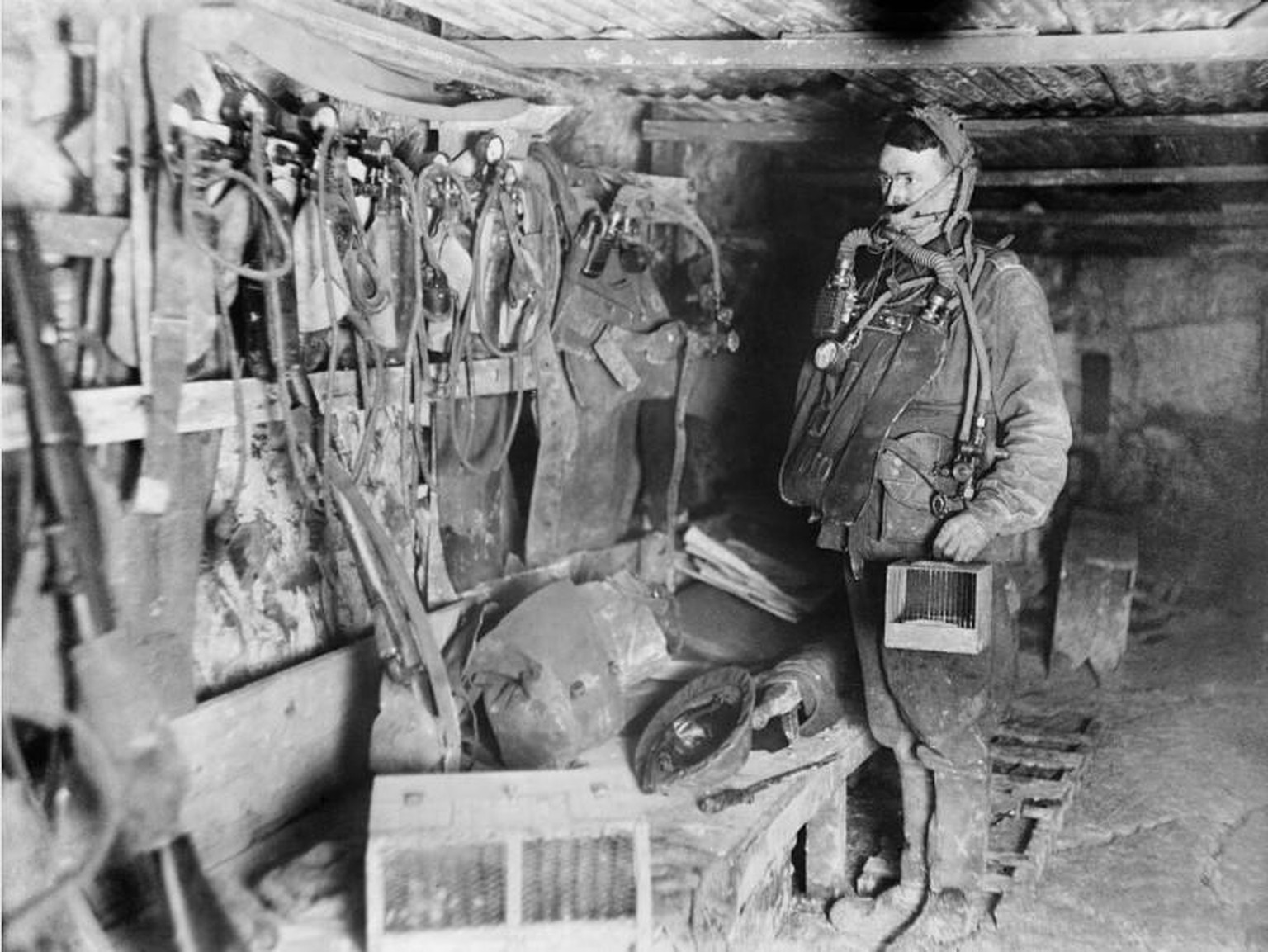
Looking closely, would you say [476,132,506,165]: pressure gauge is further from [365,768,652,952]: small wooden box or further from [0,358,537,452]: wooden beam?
[365,768,652,952]: small wooden box

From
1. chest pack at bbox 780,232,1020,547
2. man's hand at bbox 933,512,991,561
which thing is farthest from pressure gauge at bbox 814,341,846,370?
man's hand at bbox 933,512,991,561

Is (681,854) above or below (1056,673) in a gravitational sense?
above

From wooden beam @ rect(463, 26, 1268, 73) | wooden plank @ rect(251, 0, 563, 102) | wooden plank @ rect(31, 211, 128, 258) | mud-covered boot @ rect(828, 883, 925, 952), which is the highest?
wooden beam @ rect(463, 26, 1268, 73)

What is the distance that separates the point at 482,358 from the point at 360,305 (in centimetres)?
94

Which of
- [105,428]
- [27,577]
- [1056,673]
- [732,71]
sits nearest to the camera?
[27,577]

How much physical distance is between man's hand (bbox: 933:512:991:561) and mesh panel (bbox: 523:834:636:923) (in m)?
1.69

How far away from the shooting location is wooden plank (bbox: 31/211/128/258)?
289 cm

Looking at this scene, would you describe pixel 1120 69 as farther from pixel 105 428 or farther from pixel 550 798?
pixel 105 428

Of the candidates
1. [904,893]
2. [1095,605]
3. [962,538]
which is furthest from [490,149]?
[1095,605]

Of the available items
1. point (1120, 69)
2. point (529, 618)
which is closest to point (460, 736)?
point (529, 618)

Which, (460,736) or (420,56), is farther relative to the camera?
(460,736)

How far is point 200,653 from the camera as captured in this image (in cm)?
370

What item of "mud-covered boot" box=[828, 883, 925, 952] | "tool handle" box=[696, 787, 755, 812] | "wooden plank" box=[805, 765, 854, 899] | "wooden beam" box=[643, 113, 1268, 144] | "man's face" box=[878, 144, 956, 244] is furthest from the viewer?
"wooden beam" box=[643, 113, 1268, 144]

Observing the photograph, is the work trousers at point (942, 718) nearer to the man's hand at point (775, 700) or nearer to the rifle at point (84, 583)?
the man's hand at point (775, 700)
